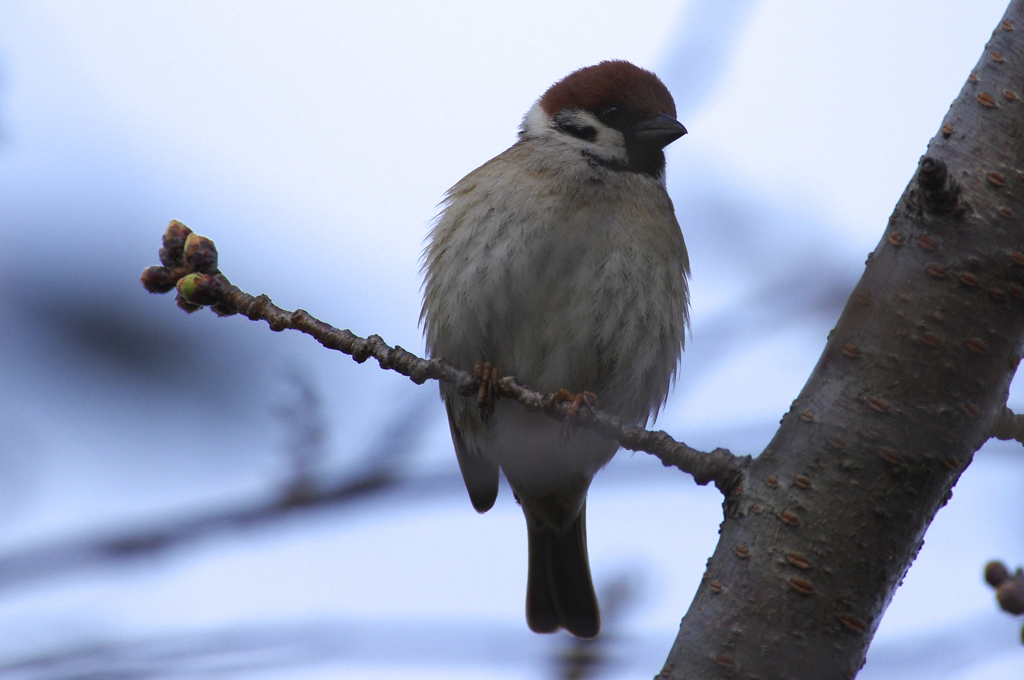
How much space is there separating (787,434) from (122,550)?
4.38ft

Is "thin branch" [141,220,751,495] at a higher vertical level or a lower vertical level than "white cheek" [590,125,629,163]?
lower

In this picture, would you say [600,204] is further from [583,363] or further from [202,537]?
[202,537]

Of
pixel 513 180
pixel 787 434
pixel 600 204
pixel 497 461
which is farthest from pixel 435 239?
pixel 787 434

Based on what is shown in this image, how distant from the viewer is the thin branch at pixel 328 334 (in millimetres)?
2068

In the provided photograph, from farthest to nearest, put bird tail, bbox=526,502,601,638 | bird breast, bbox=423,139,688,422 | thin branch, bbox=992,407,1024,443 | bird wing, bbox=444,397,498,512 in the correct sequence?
bird wing, bbox=444,397,498,512, bird tail, bbox=526,502,601,638, bird breast, bbox=423,139,688,422, thin branch, bbox=992,407,1024,443

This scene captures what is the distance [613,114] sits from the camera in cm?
449

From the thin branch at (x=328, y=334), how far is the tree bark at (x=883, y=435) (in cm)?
17

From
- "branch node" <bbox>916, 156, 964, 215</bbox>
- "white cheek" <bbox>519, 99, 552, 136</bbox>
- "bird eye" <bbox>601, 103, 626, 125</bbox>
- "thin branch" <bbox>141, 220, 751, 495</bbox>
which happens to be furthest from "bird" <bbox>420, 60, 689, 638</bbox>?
"branch node" <bbox>916, 156, 964, 215</bbox>

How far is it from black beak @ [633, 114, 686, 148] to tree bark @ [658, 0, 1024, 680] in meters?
2.43

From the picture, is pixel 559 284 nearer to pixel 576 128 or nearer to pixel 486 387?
pixel 486 387

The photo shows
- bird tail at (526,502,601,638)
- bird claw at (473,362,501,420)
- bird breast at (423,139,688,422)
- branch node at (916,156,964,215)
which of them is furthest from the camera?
bird tail at (526,502,601,638)

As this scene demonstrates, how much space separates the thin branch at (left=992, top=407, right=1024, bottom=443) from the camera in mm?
2029

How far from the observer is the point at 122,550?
67.7 inches

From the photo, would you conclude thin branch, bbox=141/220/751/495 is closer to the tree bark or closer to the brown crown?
the tree bark
